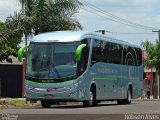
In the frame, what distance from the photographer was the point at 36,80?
2717 cm

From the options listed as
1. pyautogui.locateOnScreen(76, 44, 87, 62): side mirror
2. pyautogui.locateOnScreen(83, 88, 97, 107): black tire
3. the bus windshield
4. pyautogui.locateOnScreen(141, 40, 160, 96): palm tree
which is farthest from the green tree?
pyautogui.locateOnScreen(141, 40, 160, 96): palm tree


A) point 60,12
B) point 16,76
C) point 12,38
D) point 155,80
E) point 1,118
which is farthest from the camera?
point 155,80

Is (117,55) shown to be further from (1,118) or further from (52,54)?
(1,118)

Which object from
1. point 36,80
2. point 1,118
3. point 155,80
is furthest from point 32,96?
point 155,80

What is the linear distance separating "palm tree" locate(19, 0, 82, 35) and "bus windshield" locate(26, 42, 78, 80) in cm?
829

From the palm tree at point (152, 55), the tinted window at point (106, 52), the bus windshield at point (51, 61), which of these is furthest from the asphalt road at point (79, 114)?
the palm tree at point (152, 55)

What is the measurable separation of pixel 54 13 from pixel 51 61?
10236mm

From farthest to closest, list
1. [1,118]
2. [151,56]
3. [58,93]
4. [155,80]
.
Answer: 1. [155,80]
2. [151,56]
3. [58,93]
4. [1,118]

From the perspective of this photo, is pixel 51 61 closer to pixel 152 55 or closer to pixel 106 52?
pixel 106 52

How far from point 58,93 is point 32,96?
4.62 feet

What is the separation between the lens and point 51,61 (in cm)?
2702

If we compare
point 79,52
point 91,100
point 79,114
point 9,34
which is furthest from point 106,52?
point 79,114

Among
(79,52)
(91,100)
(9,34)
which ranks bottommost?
(91,100)

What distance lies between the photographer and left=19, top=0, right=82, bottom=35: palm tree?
36.0m
